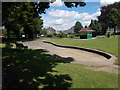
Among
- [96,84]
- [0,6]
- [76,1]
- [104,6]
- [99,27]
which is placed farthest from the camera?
[104,6]

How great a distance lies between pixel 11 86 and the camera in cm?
385

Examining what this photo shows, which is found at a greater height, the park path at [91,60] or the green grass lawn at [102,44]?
the green grass lawn at [102,44]

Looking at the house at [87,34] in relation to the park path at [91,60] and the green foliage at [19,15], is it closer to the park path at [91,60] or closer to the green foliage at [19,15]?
the green foliage at [19,15]

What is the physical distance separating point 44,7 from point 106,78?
7002mm

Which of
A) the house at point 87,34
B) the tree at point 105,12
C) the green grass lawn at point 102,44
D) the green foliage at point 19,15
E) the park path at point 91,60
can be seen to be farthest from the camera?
the tree at point 105,12

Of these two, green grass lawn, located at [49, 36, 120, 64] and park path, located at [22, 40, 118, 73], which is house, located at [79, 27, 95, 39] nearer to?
green grass lawn, located at [49, 36, 120, 64]

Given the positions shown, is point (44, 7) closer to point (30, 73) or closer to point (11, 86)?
point (30, 73)

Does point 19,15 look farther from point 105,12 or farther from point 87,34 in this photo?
point 105,12

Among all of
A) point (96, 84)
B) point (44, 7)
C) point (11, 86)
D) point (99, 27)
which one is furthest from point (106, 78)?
point (99, 27)

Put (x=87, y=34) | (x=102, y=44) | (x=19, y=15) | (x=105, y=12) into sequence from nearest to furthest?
(x=102, y=44) → (x=19, y=15) → (x=87, y=34) → (x=105, y=12)

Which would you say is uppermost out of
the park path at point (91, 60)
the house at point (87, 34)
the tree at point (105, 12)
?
the tree at point (105, 12)

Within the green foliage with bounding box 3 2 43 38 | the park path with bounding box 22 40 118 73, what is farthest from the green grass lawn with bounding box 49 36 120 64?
the green foliage with bounding box 3 2 43 38

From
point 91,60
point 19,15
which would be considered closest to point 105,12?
point 19,15

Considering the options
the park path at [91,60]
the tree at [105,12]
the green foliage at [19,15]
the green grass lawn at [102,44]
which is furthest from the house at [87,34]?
the park path at [91,60]
